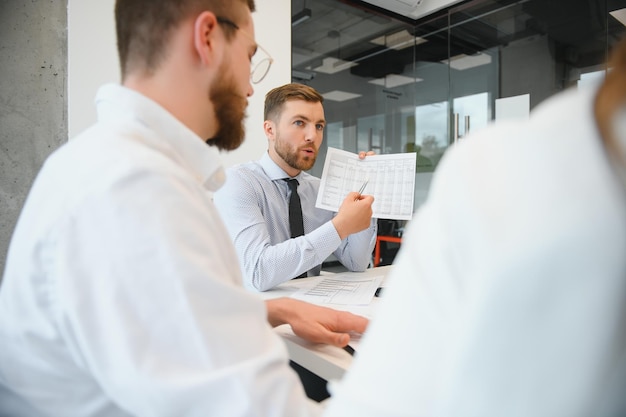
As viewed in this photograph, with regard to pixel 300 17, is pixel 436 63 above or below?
below

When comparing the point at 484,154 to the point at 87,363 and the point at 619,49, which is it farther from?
the point at 87,363

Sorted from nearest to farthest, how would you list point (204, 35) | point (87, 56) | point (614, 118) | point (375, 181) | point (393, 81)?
point (614, 118)
point (204, 35)
point (375, 181)
point (87, 56)
point (393, 81)

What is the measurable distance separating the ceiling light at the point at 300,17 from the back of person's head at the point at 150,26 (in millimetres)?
2515

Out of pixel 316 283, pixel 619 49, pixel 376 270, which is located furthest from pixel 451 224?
pixel 376 270

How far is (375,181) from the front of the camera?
1.58 metres

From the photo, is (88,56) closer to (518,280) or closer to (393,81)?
(518,280)

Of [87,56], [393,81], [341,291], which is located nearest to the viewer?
[341,291]

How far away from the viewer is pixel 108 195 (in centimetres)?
46

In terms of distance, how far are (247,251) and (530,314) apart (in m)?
1.18

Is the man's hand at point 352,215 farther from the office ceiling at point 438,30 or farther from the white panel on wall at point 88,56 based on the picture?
the office ceiling at point 438,30

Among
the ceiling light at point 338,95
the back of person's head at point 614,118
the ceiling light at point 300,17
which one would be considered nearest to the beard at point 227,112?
the back of person's head at point 614,118

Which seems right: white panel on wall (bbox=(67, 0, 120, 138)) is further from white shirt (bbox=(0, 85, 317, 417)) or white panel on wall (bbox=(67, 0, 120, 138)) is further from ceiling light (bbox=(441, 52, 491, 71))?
ceiling light (bbox=(441, 52, 491, 71))

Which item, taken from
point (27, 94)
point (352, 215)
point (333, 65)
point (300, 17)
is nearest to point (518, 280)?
point (352, 215)

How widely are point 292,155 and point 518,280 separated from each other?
1.59 meters
